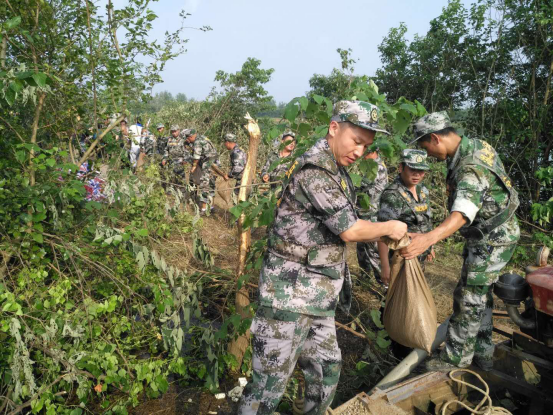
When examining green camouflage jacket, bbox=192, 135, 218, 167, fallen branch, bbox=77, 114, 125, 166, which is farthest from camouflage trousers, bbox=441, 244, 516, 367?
green camouflage jacket, bbox=192, 135, 218, 167

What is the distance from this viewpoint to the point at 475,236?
3.05m

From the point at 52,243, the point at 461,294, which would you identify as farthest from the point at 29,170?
the point at 461,294

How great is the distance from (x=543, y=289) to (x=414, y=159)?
63.4 inches

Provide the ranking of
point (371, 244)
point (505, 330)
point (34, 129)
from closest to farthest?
point (34, 129) < point (505, 330) < point (371, 244)

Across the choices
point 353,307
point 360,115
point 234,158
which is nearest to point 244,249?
point 360,115

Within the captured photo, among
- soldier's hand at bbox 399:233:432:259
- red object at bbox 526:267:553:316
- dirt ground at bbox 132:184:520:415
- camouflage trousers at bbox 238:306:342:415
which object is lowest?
dirt ground at bbox 132:184:520:415

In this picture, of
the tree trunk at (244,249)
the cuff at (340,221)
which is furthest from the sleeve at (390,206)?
the cuff at (340,221)

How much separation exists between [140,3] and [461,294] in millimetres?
3401

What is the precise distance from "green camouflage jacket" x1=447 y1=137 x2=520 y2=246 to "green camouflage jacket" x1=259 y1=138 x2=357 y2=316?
1.01 metres

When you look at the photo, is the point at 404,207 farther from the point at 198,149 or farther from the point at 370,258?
the point at 198,149

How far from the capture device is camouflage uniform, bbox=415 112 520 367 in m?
2.93

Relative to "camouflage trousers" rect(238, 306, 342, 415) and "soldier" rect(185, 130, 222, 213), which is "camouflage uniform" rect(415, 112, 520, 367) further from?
"soldier" rect(185, 130, 222, 213)

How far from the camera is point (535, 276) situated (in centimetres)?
246

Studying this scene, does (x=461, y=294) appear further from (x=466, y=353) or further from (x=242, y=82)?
(x=242, y=82)
